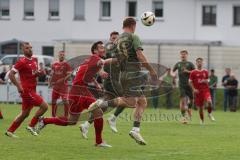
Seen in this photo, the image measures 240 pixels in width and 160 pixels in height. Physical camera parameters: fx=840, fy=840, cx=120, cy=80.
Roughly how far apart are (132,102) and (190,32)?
4521cm

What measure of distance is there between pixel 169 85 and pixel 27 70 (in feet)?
70.4

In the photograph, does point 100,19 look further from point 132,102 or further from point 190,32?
point 132,102

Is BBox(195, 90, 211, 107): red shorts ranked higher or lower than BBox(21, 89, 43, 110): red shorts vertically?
lower

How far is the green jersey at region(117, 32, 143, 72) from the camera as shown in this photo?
1633 cm

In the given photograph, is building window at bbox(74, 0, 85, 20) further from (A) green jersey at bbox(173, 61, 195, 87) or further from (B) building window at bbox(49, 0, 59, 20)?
(A) green jersey at bbox(173, 61, 195, 87)

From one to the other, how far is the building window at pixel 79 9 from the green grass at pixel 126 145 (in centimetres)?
4365

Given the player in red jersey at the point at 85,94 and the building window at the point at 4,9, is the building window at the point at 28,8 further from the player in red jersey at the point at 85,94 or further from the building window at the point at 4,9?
the player in red jersey at the point at 85,94

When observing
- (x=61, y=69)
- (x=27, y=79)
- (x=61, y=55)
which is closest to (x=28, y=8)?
(x=61, y=55)

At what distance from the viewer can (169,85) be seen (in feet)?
128

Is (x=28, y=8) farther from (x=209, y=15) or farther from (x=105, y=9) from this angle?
(x=209, y=15)

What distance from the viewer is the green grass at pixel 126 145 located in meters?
14.7

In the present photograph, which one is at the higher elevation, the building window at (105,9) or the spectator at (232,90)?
the building window at (105,9)

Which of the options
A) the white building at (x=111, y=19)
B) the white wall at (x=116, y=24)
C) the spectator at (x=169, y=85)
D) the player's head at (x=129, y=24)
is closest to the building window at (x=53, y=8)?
the white building at (x=111, y=19)

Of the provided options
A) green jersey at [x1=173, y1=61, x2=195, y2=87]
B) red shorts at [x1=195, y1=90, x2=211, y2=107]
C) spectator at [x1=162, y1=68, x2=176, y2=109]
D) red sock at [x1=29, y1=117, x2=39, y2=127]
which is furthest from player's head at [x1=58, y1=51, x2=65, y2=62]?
spectator at [x1=162, y1=68, x2=176, y2=109]
